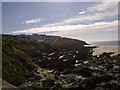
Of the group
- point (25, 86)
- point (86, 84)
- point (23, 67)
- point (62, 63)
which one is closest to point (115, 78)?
point (86, 84)

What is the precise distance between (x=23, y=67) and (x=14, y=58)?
2.60 metres

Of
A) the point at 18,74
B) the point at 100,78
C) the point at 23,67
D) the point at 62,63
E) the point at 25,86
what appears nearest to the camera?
the point at 25,86

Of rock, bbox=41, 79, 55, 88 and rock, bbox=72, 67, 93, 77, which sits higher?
rock, bbox=41, 79, 55, 88

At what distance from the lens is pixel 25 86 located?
2506 centimetres

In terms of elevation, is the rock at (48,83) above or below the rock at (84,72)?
above

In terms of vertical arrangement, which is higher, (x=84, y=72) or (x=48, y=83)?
(x=48, y=83)

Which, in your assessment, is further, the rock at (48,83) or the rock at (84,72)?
the rock at (84,72)

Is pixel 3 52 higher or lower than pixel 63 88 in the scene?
higher

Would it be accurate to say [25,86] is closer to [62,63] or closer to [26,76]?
[26,76]

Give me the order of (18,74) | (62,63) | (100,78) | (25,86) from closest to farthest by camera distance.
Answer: (25,86) < (100,78) < (18,74) < (62,63)

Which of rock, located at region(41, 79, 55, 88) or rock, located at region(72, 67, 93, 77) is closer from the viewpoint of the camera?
rock, located at region(41, 79, 55, 88)

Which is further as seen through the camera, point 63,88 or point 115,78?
point 115,78

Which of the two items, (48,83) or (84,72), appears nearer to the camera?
(48,83)

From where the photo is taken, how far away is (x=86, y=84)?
84.2 feet
